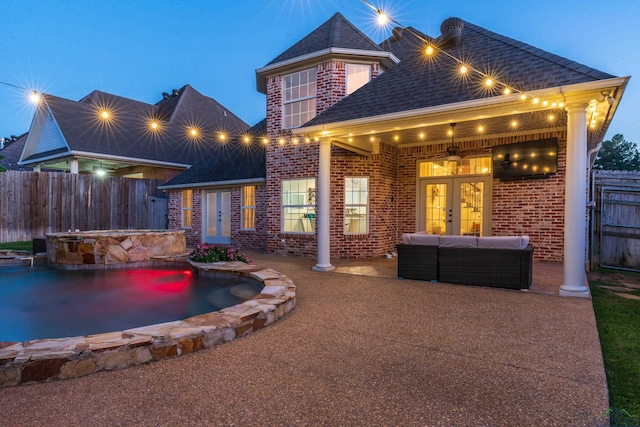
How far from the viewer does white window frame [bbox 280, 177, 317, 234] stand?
969 cm

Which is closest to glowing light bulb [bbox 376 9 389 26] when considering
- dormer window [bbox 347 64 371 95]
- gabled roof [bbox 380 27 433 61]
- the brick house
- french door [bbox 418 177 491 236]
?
the brick house

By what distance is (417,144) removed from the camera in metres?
9.78

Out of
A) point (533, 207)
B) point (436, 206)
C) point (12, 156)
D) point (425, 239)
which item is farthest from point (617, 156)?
point (12, 156)

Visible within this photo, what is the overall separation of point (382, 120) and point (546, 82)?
2555mm

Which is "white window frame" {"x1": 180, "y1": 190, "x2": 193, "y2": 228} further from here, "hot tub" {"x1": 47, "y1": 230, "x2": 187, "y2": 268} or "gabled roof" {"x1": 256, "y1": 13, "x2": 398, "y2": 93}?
"gabled roof" {"x1": 256, "y1": 13, "x2": 398, "y2": 93}

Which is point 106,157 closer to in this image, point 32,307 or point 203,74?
point 32,307

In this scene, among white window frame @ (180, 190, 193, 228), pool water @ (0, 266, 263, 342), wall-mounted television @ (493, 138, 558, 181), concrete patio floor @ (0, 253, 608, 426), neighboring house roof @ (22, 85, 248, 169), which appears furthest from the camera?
neighboring house roof @ (22, 85, 248, 169)

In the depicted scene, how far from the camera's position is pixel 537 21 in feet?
204

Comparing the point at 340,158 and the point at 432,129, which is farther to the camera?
the point at 340,158

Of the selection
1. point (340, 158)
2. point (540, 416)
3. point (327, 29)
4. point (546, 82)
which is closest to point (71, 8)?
point (327, 29)

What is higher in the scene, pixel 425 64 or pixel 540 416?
pixel 425 64

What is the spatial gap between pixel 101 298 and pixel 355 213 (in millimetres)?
5999

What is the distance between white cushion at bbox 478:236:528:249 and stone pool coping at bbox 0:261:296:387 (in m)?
3.80

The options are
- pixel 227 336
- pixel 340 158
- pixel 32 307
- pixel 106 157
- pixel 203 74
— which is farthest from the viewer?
pixel 203 74
